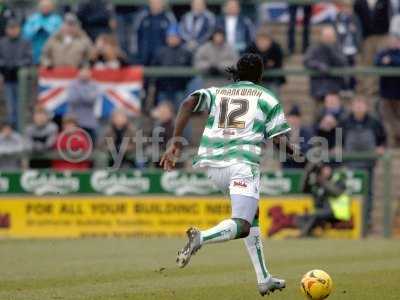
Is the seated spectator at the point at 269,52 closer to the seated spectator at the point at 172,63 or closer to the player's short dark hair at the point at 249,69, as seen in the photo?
the seated spectator at the point at 172,63

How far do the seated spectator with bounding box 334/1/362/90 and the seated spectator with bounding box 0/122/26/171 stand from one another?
608cm

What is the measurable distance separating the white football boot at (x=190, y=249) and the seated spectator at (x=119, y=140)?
419 inches

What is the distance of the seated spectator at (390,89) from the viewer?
21.1m

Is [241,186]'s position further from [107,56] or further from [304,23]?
[304,23]

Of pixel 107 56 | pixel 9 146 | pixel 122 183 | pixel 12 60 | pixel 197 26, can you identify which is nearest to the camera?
pixel 122 183

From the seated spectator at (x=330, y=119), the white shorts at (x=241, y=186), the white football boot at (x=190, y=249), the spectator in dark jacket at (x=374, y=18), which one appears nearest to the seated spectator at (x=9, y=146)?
the seated spectator at (x=330, y=119)

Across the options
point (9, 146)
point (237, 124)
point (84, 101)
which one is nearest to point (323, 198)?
point (84, 101)

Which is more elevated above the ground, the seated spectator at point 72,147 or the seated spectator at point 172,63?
the seated spectator at point 172,63

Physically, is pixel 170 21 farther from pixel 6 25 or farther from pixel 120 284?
pixel 120 284

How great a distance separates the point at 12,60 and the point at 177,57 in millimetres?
2966

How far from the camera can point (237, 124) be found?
33.5 ft

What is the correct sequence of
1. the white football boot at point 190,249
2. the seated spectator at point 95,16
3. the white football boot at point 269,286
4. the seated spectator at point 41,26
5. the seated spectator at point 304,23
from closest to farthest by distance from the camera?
the white football boot at point 190,249, the white football boot at point 269,286, the seated spectator at point 41,26, the seated spectator at point 95,16, the seated spectator at point 304,23

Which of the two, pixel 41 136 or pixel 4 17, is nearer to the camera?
pixel 41 136

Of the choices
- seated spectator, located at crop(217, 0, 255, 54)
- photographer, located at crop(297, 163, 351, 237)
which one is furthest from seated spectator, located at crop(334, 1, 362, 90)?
photographer, located at crop(297, 163, 351, 237)
